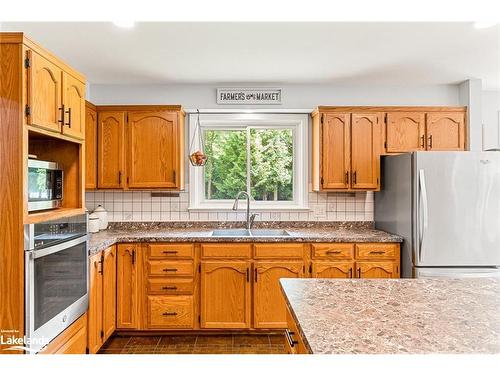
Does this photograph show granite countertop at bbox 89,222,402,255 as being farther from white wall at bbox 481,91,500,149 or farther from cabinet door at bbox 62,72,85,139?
white wall at bbox 481,91,500,149

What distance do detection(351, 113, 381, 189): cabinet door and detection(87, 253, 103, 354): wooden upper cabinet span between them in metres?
2.24

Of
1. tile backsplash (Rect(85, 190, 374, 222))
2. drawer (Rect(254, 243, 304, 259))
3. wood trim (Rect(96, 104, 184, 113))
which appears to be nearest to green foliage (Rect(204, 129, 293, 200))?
tile backsplash (Rect(85, 190, 374, 222))

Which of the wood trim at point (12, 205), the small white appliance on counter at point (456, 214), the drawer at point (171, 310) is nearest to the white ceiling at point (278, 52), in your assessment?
the wood trim at point (12, 205)

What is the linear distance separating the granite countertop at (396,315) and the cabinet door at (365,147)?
5.89 feet

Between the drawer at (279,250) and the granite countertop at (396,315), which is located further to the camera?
the drawer at (279,250)

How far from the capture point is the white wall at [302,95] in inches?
143

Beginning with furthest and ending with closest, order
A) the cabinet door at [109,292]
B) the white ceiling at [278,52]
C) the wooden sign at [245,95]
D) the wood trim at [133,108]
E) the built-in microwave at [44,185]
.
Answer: the wooden sign at [245,95], the wood trim at [133,108], the cabinet door at [109,292], the white ceiling at [278,52], the built-in microwave at [44,185]

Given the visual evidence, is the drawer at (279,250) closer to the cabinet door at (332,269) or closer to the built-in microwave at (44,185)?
the cabinet door at (332,269)

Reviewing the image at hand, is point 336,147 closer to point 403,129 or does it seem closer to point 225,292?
point 403,129

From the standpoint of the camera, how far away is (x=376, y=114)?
336 centimetres

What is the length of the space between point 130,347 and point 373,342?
2.48 m

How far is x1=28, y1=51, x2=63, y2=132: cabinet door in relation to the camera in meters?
1.67

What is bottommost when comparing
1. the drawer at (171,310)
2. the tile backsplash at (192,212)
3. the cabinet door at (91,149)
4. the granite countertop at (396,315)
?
the drawer at (171,310)

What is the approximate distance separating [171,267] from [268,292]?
32.6 inches
